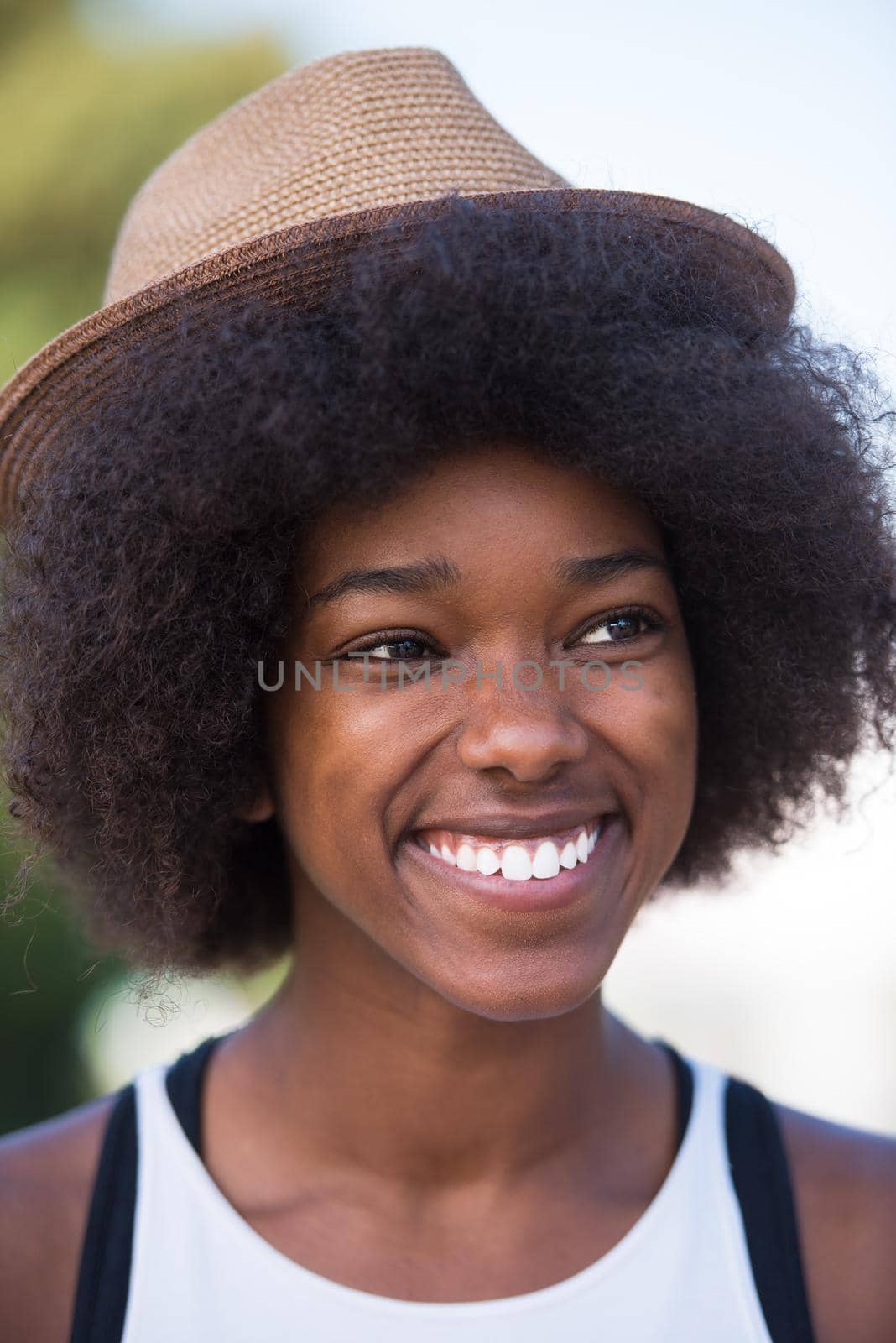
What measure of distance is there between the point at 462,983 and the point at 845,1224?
83cm

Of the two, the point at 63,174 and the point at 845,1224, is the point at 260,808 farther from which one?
the point at 63,174

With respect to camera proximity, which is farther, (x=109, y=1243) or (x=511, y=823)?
(x=109, y=1243)

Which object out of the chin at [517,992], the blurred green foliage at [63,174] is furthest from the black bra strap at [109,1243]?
the blurred green foliage at [63,174]

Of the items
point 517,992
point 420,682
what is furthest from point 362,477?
point 517,992

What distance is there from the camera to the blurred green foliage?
14.9ft

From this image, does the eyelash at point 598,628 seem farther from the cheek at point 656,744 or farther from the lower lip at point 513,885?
the lower lip at point 513,885

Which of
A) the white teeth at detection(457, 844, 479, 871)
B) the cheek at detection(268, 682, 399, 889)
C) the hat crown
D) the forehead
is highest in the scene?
the hat crown

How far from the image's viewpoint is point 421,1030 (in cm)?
213

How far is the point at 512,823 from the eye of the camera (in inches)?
73.4

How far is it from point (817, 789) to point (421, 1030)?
3.45 ft

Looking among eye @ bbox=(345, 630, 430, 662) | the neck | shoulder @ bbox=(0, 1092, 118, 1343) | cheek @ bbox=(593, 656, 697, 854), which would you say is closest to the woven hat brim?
eye @ bbox=(345, 630, 430, 662)

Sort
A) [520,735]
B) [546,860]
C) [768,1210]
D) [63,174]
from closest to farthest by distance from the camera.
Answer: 1. [520,735]
2. [546,860]
3. [768,1210]
4. [63,174]

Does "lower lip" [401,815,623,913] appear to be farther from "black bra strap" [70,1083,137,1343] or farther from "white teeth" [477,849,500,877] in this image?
"black bra strap" [70,1083,137,1343]

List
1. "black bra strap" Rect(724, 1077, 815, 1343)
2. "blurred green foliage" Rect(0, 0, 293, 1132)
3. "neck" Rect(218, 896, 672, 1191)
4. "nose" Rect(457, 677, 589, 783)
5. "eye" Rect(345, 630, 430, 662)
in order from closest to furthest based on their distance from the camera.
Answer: "nose" Rect(457, 677, 589, 783) → "eye" Rect(345, 630, 430, 662) → "black bra strap" Rect(724, 1077, 815, 1343) → "neck" Rect(218, 896, 672, 1191) → "blurred green foliage" Rect(0, 0, 293, 1132)
